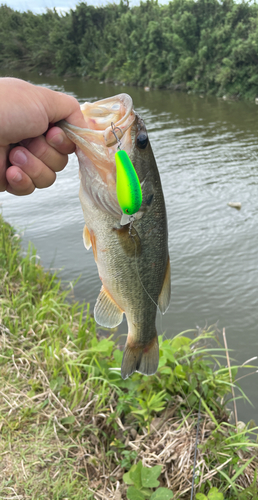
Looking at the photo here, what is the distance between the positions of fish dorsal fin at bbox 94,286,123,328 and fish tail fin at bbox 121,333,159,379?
0.18m

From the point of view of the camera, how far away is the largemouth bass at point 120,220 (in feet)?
4.71

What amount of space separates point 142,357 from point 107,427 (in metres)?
1.41

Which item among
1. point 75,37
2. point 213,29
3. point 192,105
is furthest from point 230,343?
point 75,37

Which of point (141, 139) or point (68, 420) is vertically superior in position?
point (141, 139)

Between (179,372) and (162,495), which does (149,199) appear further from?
(179,372)

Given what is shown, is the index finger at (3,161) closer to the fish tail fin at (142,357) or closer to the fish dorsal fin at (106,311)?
the fish dorsal fin at (106,311)

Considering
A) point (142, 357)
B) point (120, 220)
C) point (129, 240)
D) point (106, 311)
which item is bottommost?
point (142, 357)

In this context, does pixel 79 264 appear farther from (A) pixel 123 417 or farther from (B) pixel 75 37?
(B) pixel 75 37

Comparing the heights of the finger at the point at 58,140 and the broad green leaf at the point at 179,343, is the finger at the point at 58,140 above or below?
above

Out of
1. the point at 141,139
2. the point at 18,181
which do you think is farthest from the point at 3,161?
the point at 141,139

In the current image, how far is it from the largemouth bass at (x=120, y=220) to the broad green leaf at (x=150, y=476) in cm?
93

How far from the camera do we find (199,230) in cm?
841

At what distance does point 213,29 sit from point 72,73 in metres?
17.9

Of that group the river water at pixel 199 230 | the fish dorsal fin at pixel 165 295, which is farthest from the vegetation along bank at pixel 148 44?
the fish dorsal fin at pixel 165 295
